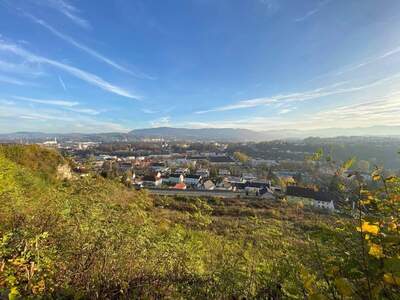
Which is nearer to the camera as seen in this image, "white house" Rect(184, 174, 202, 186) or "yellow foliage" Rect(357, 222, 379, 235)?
"yellow foliage" Rect(357, 222, 379, 235)

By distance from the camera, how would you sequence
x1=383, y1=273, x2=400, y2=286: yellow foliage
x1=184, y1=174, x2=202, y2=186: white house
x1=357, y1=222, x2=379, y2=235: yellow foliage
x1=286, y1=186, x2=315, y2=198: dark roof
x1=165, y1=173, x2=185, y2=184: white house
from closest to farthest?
x1=383, y1=273, x2=400, y2=286: yellow foliage < x1=357, y1=222, x2=379, y2=235: yellow foliage < x1=286, y1=186, x2=315, y2=198: dark roof < x1=184, y1=174, x2=202, y2=186: white house < x1=165, y1=173, x2=185, y2=184: white house

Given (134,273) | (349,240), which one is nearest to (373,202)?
(349,240)

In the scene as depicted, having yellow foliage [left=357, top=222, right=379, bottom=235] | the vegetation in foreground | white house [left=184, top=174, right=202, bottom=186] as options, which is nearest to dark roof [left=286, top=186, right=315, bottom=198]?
white house [left=184, top=174, right=202, bottom=186]

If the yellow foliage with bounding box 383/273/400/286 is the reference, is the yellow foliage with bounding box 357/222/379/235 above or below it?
above

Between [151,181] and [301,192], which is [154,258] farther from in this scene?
[151,181]

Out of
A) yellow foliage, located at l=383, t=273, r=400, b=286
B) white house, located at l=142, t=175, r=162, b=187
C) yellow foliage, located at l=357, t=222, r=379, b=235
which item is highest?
yellow foliage, located at l=357, t=222, r=379, b=235

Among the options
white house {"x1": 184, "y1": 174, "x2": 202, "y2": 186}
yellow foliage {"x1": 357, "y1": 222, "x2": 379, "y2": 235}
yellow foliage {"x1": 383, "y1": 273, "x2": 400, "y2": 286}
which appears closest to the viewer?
yellow foliage {"x1": 383, "y1": 273, "x2": 400, "y2": 286}

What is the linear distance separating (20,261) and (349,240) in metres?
2.85

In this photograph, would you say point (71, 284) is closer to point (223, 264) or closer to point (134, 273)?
point (134, 273)

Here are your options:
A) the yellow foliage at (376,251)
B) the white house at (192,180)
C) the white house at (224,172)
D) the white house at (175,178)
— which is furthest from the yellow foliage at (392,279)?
the white house at (224,172)

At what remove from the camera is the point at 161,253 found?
3.36m

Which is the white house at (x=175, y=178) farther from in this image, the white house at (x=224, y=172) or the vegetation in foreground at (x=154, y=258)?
the vegetation in foreground at (x=154, y=258)

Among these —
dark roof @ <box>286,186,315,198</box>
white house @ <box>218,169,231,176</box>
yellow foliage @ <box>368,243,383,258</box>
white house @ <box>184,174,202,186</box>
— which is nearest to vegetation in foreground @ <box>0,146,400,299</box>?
yellow foliage @ <box>368,243,383,258</box>

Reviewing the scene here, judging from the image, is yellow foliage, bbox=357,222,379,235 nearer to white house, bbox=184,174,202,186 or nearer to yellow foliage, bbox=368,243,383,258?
yellow foliage, bbox=368,243,383,258
